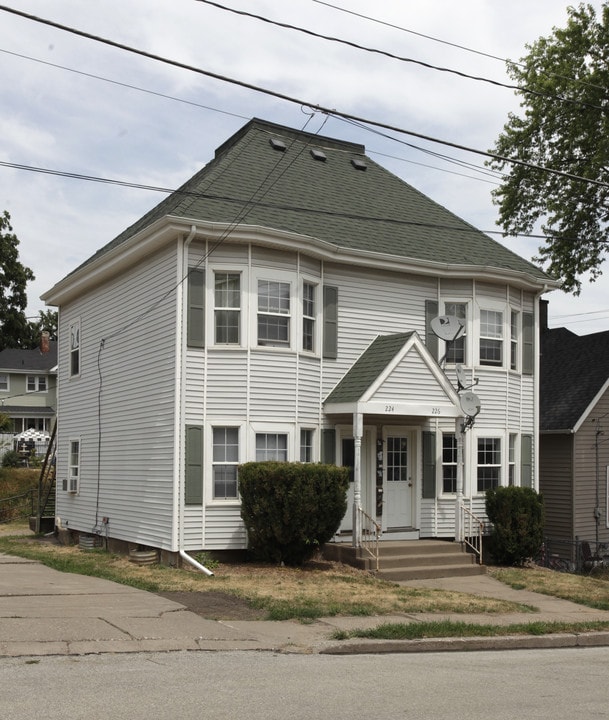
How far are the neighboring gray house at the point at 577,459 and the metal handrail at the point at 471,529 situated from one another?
4869mm

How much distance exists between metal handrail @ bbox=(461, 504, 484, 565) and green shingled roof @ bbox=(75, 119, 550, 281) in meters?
5.39

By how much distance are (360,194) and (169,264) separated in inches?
230

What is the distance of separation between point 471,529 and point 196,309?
7495 mm

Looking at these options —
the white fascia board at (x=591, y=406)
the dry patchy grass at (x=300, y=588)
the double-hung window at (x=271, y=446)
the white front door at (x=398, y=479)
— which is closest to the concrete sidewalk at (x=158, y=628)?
the dry patchy grass at (x=300, y=588)

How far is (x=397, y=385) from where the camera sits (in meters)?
17.1

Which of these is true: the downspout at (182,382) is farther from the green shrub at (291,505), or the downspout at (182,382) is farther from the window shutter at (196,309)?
the green shrub at (291,505)

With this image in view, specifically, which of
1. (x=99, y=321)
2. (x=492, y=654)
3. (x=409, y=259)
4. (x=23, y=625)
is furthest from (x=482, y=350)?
(x=23, y=625)

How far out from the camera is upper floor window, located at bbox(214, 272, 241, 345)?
16.5 m

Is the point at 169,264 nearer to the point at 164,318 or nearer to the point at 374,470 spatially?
the point at 164,318

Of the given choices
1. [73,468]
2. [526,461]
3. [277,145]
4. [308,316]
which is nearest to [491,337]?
[526,461]

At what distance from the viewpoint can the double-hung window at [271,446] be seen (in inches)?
657

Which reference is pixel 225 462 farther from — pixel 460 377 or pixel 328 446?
pixel 460 377

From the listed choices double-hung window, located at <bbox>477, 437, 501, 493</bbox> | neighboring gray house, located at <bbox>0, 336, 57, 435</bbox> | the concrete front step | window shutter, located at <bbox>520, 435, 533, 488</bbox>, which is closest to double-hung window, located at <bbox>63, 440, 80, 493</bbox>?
the concrete front step

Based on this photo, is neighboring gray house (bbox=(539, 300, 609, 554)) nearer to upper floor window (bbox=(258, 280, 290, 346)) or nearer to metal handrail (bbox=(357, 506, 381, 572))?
metal handrail (bbox=(357, 506, 381, 572))
